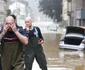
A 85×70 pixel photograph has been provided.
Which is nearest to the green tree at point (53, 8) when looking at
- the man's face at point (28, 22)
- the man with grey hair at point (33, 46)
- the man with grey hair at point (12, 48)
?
the man with grey hair at point (33, 46)

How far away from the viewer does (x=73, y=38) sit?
20625mm

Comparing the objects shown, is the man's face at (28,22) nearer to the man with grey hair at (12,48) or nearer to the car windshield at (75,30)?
the man with grey hair at (12,48)

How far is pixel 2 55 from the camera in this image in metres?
5.96

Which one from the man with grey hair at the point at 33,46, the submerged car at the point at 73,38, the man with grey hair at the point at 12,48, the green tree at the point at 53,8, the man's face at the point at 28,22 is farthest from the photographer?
the green tree at the point at 53,8

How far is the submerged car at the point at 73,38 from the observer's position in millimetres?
20095

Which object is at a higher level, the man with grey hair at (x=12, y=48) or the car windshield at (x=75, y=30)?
the man with grey hair at (x=12, y=48)

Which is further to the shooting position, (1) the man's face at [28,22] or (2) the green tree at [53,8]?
(2) the green tree at [53,8]

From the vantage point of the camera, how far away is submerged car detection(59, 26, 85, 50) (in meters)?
20.1

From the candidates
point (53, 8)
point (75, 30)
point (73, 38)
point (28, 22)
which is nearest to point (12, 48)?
point (28, 22)

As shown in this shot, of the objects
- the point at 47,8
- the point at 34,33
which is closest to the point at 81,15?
the point at 47,8

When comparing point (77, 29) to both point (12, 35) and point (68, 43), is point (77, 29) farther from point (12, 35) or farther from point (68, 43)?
point (12, 35)

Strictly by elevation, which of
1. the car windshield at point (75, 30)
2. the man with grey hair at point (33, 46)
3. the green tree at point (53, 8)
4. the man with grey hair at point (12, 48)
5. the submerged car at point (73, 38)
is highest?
the man with grey hair at point (12, 48)

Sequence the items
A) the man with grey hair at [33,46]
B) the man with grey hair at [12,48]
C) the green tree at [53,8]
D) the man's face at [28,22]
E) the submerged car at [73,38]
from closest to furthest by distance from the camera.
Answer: the man with grey hair at [12,48], the man's face at [28,22], the man with grey hair at [33,46], the submerged car at [73,38], the green tree at [53,8]

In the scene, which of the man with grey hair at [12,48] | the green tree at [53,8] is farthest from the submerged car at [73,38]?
the green tree at [53,8]
